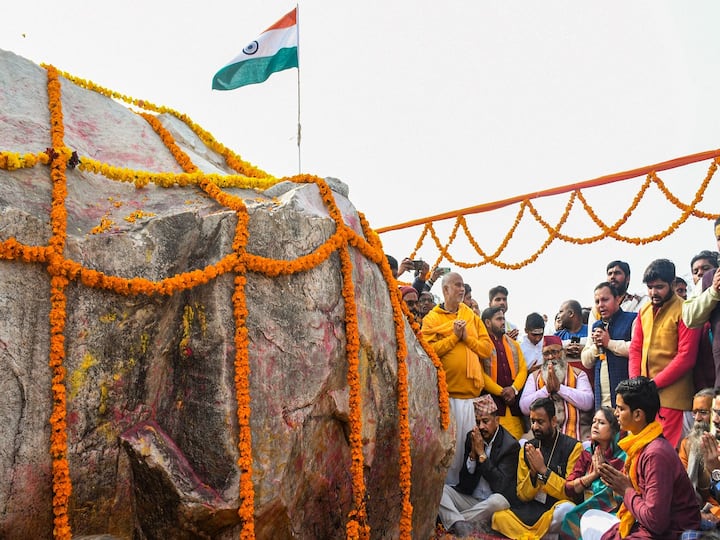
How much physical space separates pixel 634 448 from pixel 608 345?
188 centimetres

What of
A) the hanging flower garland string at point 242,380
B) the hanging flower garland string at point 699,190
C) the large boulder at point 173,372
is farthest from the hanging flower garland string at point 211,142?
the hanging flower garland string at point 699,190

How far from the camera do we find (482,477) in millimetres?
6637

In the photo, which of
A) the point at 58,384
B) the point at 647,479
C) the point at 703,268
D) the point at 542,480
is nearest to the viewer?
the point at 58,384

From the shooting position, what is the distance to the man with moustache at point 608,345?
21.2ft

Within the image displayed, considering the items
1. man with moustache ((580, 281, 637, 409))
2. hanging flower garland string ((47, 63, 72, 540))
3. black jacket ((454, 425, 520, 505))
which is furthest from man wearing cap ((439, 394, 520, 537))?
hanging flower garland string ((47, 63, 72, 540))

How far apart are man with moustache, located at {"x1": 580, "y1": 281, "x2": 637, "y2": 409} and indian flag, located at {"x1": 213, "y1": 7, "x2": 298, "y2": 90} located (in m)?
4.45

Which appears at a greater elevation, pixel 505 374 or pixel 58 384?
pixel 58 384

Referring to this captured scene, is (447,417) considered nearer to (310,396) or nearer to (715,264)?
(310,396)

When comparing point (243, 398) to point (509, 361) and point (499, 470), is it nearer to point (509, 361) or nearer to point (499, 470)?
point (499, 470)

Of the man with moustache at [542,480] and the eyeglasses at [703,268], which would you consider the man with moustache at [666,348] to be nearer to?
the eyeglasses at [703,268]

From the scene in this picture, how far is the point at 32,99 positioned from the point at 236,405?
2.98 metres

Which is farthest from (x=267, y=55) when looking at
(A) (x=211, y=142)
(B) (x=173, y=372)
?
(B) (x=173, y=372)

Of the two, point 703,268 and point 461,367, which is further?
point 461,367

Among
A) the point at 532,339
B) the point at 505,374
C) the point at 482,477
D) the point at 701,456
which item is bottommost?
the point at 482,477
